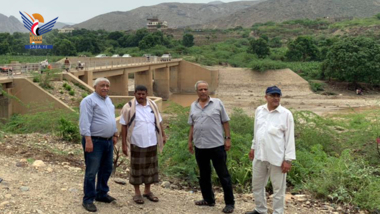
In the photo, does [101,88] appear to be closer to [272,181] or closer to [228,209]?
[228,209]

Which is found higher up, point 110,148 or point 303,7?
point 303,7

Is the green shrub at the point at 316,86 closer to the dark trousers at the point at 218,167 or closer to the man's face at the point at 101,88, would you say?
the dark trousers at the point at 218,167

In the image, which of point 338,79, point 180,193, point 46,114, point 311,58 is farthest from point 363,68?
point 180,193

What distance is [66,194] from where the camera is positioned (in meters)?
4.83

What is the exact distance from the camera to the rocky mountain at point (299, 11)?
6122 inches

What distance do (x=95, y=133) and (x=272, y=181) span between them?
2321 mm

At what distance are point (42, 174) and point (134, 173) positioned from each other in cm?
177

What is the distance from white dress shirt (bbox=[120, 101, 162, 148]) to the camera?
4.79m

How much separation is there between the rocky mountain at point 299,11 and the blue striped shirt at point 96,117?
6225 inches

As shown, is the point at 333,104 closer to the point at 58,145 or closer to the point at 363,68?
the point at 363,68

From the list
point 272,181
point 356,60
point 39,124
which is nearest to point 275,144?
point 272,181

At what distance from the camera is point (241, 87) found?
40.9 metres

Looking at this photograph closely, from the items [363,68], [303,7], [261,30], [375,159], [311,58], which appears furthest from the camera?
[303,7]

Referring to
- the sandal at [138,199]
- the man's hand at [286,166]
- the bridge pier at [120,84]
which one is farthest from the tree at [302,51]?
the sandal at [138,199]
